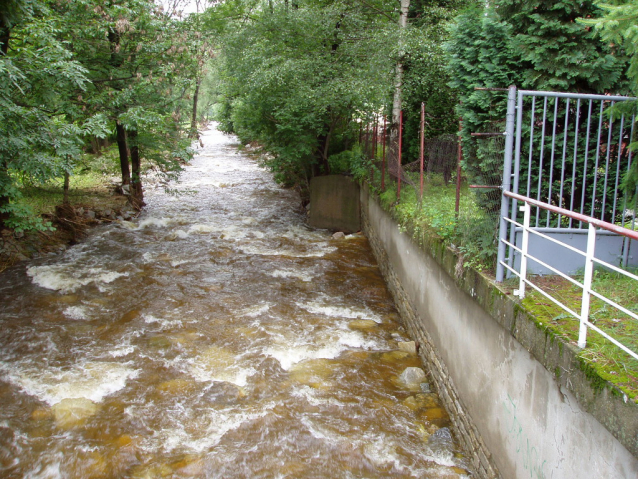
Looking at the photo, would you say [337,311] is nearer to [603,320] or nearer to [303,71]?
[603,320]

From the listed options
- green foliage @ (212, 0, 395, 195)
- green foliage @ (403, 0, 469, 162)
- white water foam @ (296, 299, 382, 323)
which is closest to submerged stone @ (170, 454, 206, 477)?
white water foam @ (296, 299, 382, 323)

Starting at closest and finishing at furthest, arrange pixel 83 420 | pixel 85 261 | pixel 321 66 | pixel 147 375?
pixel 83 420, pixel 147 375, pixel 85 261, pixel 321 66

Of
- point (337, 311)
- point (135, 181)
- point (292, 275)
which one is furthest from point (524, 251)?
point (135, 181)

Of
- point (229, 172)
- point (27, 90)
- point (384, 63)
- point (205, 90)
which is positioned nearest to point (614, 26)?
point (384, 63)

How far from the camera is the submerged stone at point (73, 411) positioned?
18.8 ft

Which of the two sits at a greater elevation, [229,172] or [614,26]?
[614,26]

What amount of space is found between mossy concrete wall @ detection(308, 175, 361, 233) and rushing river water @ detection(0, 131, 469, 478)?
Answer: 3.09 metres

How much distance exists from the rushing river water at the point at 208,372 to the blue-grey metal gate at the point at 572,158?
2.62 meters

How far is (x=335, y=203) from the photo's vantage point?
15695 millimetres

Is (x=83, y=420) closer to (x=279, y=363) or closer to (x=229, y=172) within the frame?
(x=279, y=363)

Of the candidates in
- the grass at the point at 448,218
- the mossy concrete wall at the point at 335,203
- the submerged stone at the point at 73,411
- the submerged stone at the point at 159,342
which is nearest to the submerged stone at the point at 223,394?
the submerged stone at the point at 73,411

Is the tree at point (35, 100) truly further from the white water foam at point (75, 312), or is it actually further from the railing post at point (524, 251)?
the railing post at point (524, 251)

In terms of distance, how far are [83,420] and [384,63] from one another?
9957 millimetres

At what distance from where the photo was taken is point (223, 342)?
25.3 feet
